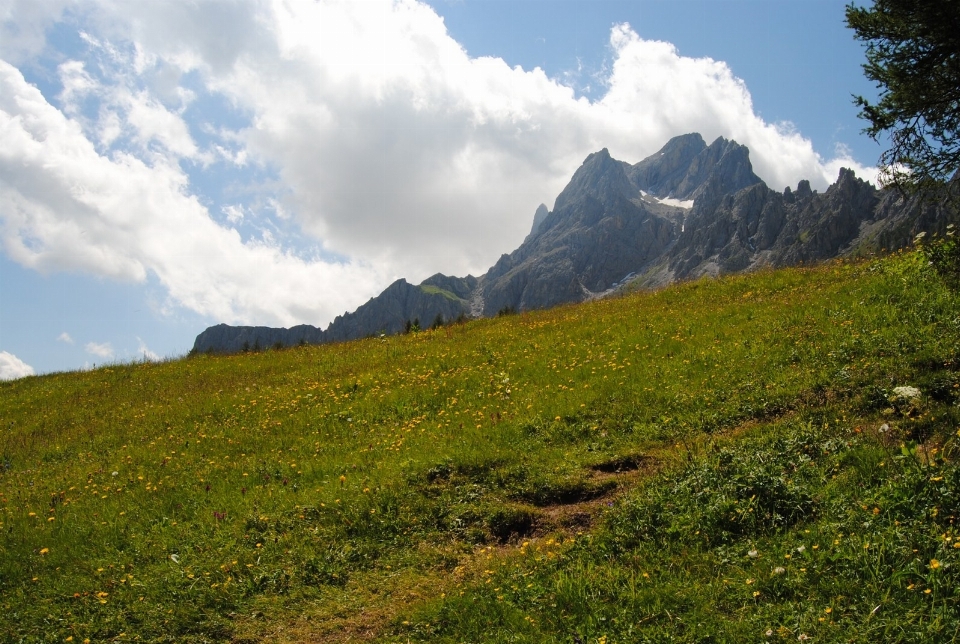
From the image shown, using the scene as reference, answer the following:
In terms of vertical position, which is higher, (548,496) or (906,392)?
(906,392)

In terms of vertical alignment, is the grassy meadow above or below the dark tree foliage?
below

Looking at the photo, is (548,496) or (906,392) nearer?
(548,496)

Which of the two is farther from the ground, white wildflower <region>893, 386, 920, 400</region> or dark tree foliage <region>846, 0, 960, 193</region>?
dark tree foliage <region>846, 0, 960, 193</region>

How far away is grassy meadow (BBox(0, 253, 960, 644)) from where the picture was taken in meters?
5.87

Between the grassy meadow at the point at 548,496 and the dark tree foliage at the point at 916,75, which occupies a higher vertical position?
the dark tree foliage at the point at 916,75

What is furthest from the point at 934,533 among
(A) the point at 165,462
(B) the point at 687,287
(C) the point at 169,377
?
(C) the point at 169,377

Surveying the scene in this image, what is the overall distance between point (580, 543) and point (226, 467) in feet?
24.3

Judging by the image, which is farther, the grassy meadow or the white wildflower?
the white wildflower

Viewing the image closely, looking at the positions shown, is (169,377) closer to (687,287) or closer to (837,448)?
(687,287)

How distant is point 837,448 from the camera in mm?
7992

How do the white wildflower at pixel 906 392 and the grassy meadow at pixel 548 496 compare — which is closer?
the grassy meadow at pixel 548 496

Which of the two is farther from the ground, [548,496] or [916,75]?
[916,75]

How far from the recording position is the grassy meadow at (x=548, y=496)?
231 inches

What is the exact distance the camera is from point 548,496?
9.03m
